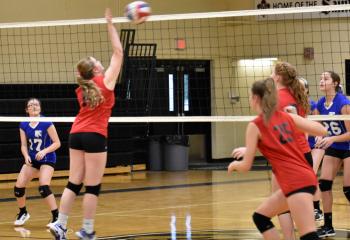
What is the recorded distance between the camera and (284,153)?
6.10 metres

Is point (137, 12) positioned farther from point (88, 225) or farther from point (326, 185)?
point (326, 185)

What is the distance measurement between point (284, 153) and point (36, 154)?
199 inches

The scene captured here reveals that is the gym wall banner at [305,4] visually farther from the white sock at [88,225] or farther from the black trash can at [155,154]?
the white sock at [88,225]

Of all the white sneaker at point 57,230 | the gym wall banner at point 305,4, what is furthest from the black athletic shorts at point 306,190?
the gym wall banner at point 305,4

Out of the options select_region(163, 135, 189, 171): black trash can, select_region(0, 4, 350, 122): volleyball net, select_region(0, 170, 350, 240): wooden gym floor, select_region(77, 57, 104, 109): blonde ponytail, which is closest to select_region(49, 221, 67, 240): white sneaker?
select_region(77, 57, 104, 109): blonde ponytail

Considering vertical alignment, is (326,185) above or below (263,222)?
above

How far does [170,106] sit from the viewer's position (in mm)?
20859

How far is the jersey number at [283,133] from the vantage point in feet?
20.0

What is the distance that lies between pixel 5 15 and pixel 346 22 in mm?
8413

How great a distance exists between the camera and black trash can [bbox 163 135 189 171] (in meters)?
19.8

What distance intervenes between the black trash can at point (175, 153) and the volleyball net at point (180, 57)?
81 cm

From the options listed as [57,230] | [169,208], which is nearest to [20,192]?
[169,208]

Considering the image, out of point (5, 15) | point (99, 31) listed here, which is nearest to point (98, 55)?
point (99, 31)

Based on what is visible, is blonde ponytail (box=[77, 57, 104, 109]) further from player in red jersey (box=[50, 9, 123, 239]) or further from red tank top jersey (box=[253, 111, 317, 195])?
red tank top jersey (box=[253, 111, 317, 195])
